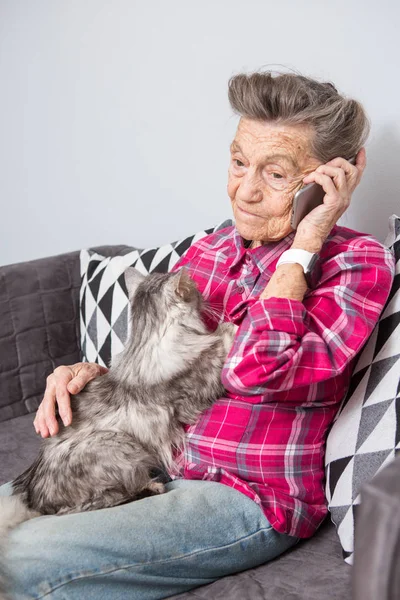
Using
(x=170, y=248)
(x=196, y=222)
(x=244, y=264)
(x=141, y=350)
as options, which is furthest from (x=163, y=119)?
(x=141, y=350)

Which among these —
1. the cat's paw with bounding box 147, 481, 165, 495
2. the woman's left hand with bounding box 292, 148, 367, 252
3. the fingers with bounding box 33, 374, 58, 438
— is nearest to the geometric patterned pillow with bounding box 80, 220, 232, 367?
the fingers with bounding box 33, 374, 58, 438

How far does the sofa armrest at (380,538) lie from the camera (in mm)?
851

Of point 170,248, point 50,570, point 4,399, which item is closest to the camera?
point 50,570

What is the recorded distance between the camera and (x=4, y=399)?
2613 millimetres

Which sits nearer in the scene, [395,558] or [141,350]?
[395,558]

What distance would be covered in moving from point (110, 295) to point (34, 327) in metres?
0.37

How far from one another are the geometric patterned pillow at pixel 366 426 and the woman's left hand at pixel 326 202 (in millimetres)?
213

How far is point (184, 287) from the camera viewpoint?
181 centimetres

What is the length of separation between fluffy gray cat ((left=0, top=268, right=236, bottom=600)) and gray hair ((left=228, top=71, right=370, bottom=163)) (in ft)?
1.49

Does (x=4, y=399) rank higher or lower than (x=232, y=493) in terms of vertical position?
lower

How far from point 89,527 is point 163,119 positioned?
5.79ft

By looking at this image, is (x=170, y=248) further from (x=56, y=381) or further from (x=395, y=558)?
(x=395, y=558)

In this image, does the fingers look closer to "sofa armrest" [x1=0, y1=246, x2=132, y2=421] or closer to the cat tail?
the cat tail

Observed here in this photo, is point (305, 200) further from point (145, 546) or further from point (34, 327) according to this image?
point (34, 327)
